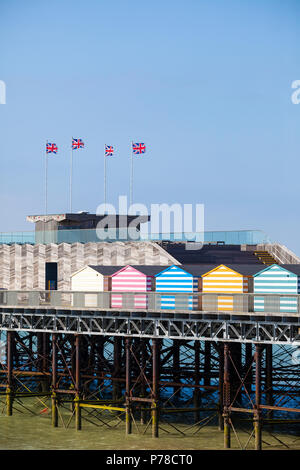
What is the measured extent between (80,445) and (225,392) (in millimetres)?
8288

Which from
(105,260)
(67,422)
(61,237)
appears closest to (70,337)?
(67,422)

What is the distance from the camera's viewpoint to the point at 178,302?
50719 mm

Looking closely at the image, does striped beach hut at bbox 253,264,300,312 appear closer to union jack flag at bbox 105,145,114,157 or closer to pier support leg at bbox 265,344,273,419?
pier support leg at bbox 265,344,273,419

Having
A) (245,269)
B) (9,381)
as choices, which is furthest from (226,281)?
(9,381)

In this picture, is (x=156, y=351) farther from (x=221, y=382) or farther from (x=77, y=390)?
(x=77, y=390)

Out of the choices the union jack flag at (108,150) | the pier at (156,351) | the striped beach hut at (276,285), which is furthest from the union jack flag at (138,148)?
the striped beach hut at (276,285)

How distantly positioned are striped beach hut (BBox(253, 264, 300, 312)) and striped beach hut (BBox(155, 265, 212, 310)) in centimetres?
347

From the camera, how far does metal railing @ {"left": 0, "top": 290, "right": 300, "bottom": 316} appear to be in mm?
47259

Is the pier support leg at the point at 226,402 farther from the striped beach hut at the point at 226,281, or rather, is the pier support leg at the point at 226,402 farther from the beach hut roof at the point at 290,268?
the beach hut roof at the point at 290,268

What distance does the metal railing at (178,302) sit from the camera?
47259mm

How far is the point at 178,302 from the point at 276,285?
211 inches

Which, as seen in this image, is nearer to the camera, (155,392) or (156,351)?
(155,392)

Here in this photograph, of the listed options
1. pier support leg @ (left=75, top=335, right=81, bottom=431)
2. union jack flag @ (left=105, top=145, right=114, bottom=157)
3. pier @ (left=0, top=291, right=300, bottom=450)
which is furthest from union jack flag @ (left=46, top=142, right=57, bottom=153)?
pier support leg @ (left=75, top=335, right=81, bottom=431)

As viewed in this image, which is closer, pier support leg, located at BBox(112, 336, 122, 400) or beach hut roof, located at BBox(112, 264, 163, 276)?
beach hut roof, located at BBox(112, 264, 163, 276)
